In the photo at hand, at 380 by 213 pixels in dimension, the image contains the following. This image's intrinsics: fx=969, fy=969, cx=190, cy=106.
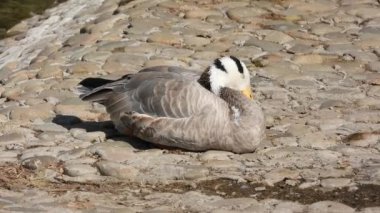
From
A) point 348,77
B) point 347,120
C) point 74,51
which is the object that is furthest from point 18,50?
point 347,120

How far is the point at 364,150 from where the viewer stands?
299 inches

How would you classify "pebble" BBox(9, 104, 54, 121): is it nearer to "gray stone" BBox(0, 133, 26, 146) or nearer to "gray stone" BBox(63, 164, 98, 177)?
"gray stone" BBox(0, 133, 26, 146)

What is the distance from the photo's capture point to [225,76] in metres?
7.85

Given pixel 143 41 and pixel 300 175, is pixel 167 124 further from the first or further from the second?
pixel 143 41

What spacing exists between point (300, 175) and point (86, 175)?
160 centimetres

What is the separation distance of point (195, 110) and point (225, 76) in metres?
0.44

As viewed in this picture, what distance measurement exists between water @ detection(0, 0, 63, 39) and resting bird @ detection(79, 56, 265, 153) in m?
6.84

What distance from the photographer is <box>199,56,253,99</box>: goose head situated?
7828 millimetres

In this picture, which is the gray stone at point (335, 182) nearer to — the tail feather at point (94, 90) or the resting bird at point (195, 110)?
the resting bird at point (195, 110)

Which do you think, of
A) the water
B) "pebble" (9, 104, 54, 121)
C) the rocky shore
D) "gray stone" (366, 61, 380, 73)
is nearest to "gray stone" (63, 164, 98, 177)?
the rocky shore

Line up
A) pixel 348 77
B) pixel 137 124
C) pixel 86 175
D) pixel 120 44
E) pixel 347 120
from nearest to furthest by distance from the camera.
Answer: pixel 86 175 < pixel 137 124 < pixel 347 120 < pixel 348 77 < pixel 120 44

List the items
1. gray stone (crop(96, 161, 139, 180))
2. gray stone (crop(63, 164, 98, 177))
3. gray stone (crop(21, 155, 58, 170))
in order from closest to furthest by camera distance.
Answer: gray stone (crop(96, 161, 139, 180)) < gray stone (crop(63, 164, 98, 177)) < gray stone (crop(21, 155, 58, 170))

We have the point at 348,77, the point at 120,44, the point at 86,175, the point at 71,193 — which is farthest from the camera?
the point at 120,44

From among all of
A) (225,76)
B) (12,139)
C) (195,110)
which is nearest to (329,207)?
(195,110)
